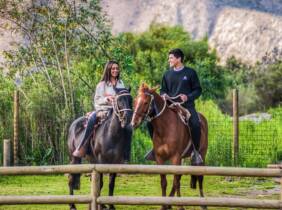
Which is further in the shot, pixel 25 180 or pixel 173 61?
pixel 25 180

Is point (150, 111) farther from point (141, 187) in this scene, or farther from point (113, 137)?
point (141, 187)

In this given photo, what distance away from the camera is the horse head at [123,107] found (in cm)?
1340

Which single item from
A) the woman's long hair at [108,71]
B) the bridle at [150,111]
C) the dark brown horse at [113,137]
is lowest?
the dark brown horse at [113,137]

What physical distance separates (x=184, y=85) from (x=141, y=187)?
4544mm

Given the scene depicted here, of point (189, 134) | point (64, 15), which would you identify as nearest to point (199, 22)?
point (64, 15)

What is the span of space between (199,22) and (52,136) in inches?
3286

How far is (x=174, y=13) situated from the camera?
105625 mm

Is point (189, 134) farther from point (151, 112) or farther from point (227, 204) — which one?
point (227, 204)

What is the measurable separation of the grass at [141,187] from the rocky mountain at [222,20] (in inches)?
2932

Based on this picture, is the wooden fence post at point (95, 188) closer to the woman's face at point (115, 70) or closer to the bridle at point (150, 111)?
the bridle at point (150, 111)

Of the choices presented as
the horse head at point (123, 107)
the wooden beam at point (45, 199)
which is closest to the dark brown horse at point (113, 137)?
the horse head at point (123, 107)

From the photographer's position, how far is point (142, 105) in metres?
12.9

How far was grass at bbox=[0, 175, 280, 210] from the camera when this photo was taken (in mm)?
16391

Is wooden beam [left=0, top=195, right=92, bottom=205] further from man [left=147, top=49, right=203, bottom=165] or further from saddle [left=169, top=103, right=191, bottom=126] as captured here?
saddle [left=169, top=103, right=191, bottom=126]
